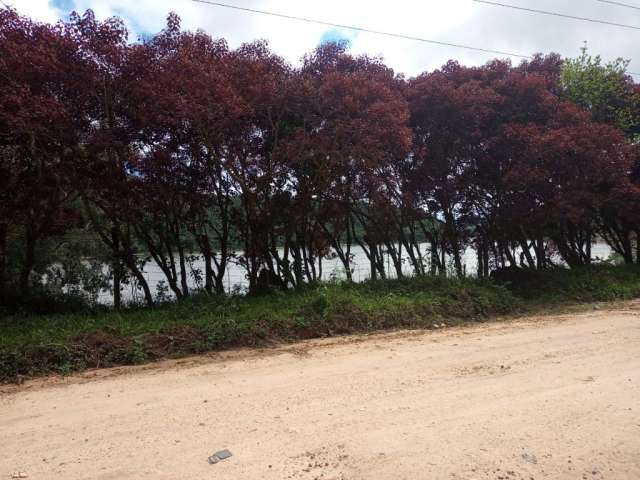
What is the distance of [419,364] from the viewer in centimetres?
558

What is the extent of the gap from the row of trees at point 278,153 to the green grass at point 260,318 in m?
1.56

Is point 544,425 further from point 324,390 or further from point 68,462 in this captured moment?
point 68,462

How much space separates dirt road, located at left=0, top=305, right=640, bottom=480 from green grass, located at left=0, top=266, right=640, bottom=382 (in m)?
0.46

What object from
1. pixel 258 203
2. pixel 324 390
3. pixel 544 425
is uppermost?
pixel 258 203

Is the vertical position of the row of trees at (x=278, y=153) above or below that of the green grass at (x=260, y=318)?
above

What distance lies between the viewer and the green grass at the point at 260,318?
5.79m

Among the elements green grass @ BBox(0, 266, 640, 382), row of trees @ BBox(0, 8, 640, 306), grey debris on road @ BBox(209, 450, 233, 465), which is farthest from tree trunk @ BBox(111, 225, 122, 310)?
grey debris on road @ BBox(209, 450, 233, 465)

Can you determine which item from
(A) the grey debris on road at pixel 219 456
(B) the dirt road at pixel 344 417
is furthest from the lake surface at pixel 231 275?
(A) the grey debris on road at pixel 219 456

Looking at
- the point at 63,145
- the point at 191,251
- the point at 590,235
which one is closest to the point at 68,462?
the point at 63,145

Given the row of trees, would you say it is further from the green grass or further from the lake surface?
the green grass

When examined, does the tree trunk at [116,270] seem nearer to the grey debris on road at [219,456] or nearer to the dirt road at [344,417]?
the dirt road at [344,417]

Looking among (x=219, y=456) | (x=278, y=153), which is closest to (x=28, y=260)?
(x=278, y=153)

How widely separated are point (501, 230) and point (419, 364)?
789 cm

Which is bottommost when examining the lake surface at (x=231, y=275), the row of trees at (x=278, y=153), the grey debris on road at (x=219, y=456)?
the grey debris on road at (x=219, y=456)
